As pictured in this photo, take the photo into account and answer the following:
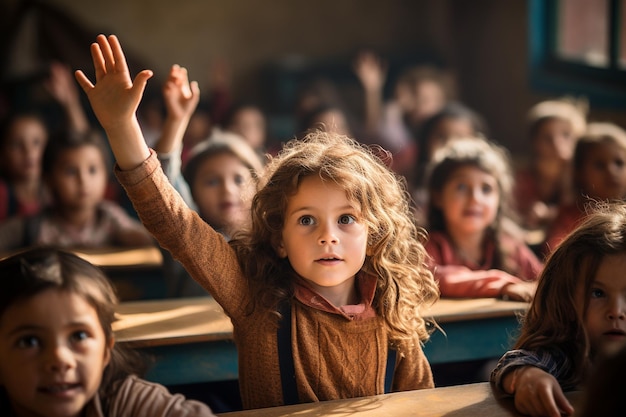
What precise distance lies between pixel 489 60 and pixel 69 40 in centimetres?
373

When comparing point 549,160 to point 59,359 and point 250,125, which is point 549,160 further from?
point 59,359

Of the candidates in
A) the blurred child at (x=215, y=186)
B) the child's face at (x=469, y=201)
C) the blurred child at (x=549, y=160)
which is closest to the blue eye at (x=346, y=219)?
the blurred child at (x=215, y=186)

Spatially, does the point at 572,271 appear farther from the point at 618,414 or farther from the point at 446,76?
the point at 446,76

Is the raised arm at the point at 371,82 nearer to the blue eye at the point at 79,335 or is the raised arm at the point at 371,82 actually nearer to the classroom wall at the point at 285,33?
the classroom wall at the point at 285,33

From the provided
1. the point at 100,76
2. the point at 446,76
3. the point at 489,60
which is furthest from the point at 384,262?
the point at 446,76

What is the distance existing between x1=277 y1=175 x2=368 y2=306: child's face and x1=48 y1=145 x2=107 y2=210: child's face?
2.06 metres

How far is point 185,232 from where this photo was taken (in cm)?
146

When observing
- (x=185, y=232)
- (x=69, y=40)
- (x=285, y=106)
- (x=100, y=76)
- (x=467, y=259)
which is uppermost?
(x=69, y=40)

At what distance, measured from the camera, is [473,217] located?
8.96ft

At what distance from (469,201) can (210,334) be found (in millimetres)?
1192

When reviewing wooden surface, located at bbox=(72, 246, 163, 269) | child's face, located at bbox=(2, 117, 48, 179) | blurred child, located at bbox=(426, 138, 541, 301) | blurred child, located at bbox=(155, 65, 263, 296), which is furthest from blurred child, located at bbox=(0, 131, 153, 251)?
blurred child, located at bbox=(426, 138, 541, 301)

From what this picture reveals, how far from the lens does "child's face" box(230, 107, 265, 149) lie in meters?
5.39

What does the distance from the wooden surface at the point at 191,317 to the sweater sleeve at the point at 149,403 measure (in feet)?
1.31

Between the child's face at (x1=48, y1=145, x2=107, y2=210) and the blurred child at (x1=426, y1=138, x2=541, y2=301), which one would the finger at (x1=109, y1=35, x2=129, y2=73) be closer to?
the blurred child at (x1=426, y1=138, x2=541, y2=301)
